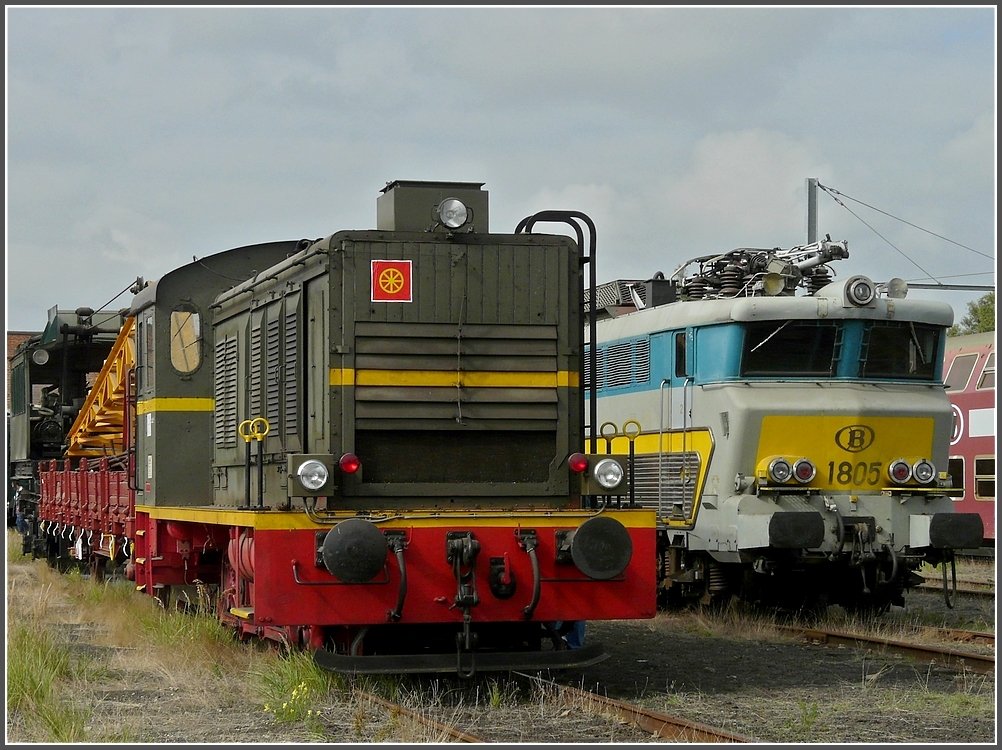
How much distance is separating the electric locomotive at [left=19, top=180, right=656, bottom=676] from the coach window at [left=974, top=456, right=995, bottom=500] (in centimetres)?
1162

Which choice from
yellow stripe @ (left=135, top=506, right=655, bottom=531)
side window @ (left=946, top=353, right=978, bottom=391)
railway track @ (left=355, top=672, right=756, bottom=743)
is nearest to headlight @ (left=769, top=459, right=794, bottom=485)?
yellow stripe @ (left=135, top=506, right=655, bottom=531)

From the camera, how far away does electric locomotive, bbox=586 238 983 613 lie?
40.5 feet

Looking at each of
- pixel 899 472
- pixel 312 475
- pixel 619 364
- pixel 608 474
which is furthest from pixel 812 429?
pixel 312 475

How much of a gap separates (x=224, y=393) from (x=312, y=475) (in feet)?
10.9

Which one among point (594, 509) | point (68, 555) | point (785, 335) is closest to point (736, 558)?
point (785, 335)

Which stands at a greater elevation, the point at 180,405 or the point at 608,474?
the point at 180,405

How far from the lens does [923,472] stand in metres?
12.6

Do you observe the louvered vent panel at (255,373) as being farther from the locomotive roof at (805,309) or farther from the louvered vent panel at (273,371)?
the locomotive roof at (805,309)

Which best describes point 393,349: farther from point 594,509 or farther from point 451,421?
point 594,509

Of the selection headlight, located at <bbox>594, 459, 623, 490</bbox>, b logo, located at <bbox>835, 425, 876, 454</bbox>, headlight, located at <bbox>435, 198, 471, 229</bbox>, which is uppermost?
headlight, located at <bbox>435, 198, 471, 229</bbox>

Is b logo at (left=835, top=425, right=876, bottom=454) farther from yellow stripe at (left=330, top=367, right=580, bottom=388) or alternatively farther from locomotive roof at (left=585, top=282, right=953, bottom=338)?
yellow stripe at (left=330, top=367, right=580, bottom=388)

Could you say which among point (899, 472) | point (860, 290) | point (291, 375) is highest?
point (860, 290)

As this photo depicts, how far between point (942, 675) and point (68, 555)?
536 inches

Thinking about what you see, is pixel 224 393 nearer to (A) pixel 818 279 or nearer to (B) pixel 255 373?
(B) pixel 255 373
